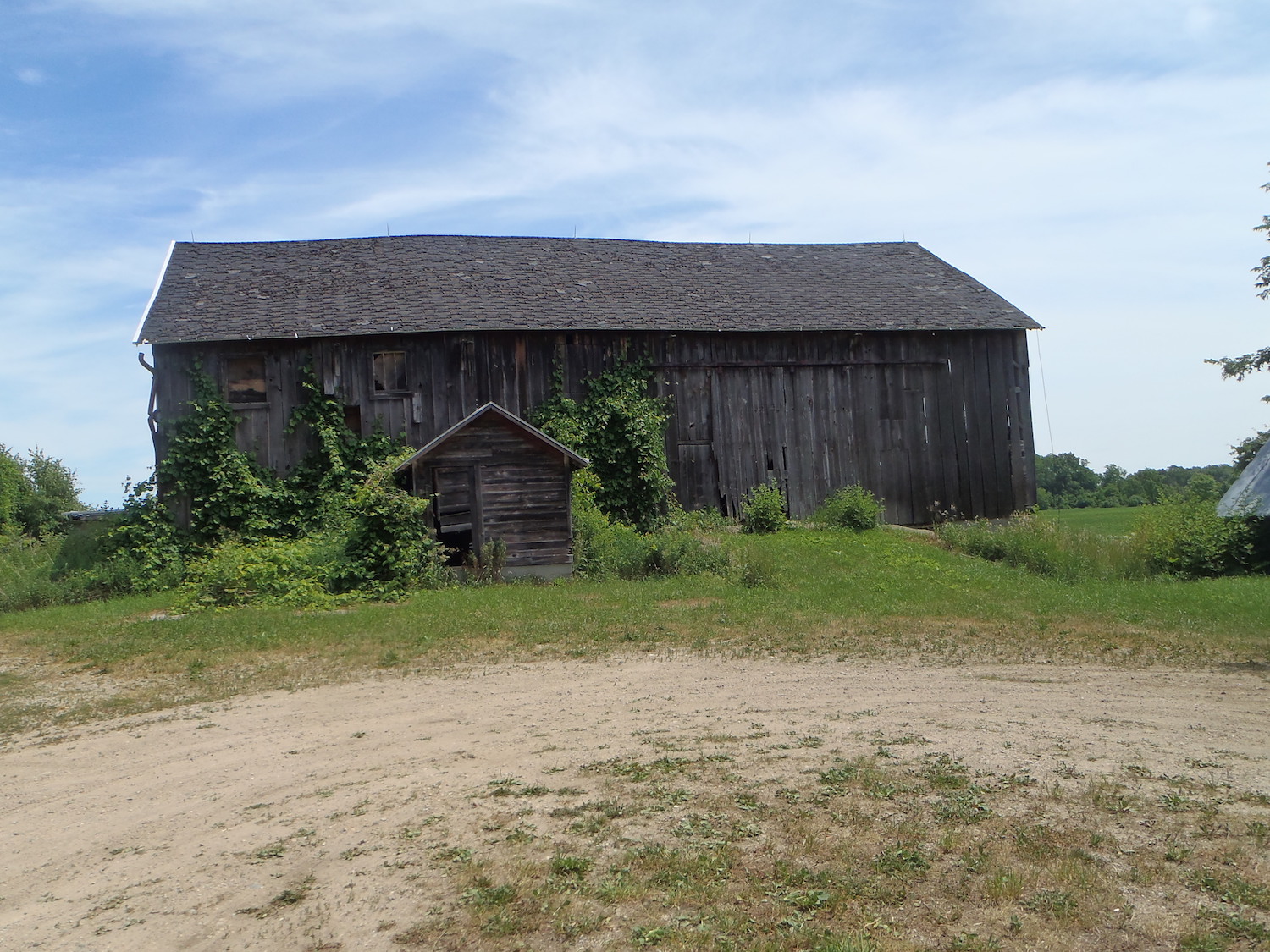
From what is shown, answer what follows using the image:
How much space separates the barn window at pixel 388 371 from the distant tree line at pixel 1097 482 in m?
29.0

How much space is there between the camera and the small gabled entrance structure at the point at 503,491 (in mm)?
18359

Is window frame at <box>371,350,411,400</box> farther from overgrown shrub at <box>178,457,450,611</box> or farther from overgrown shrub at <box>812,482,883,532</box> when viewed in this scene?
overgrown shrub at <box>812,482,883,532</box>

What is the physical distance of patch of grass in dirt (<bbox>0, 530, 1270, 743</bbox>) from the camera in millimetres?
11102

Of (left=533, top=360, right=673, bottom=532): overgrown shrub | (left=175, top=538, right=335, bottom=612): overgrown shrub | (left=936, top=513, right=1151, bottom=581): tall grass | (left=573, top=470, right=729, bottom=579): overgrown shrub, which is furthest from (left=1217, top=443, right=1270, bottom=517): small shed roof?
(left=175, top=538, right=335, bottom=612): overgrown shrub

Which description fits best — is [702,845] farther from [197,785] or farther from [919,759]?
[197,785]

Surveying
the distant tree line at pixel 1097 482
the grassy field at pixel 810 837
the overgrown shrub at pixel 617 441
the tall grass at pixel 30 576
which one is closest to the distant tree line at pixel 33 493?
the tall grass at pixel 30 576

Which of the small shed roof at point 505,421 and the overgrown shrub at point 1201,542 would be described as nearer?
the small shed roof at point 505,421

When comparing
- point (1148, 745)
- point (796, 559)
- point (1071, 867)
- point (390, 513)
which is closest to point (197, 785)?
point (1071, 867)

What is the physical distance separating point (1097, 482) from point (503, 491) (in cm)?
4209

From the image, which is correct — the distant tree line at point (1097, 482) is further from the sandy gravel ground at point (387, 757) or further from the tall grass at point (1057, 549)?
the sandy gravel ground at point (387, 757)

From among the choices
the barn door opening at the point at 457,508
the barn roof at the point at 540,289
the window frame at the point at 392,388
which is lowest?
the barn door opening at the point at 457,508

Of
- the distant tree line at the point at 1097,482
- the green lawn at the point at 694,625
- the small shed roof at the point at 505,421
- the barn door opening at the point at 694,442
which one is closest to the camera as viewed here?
the green lawn at the point at 694,625

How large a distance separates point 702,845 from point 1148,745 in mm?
3689

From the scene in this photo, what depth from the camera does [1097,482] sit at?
172ft
